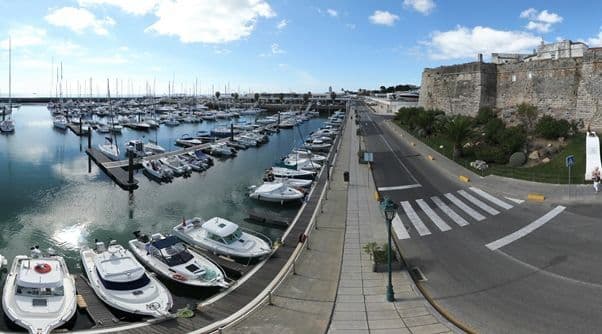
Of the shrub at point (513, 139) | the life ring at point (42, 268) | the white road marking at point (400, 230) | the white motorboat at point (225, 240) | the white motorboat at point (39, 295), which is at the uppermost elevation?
the shrub at point (513, 139)

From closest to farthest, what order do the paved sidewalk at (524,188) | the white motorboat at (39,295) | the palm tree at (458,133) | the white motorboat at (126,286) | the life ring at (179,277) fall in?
the white motorboat at (39,295) < the white motorboat at (126,286) < the life ring at (179,277) < the paved sidewalk at (524,188) < the palm tree at (458,133)

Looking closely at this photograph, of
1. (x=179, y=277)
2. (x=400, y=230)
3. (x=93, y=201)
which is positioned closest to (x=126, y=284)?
(x=179, y=277)

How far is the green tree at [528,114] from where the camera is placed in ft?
145

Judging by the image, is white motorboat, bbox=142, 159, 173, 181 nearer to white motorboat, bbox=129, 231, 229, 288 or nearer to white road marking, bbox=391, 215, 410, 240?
white motorboat, bbox=129, 231, 229, 288

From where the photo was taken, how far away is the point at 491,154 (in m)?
40.6

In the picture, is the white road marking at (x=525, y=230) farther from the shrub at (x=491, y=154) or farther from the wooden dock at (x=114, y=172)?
the wooden dock at (x=114, y=172)

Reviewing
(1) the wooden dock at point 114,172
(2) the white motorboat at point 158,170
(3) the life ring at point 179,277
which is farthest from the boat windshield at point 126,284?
(2) the white motorboat at point 158,170

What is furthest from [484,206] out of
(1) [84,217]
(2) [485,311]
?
(1) [84,217]

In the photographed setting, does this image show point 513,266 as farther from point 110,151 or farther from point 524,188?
point 110,151

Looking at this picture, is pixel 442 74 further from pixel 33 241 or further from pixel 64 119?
pixel 64 119

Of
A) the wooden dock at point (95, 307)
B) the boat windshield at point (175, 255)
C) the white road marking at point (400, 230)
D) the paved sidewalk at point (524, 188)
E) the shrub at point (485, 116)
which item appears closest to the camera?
the wooden dock at point (95, 307)

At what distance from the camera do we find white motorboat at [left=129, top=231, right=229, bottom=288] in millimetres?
21188

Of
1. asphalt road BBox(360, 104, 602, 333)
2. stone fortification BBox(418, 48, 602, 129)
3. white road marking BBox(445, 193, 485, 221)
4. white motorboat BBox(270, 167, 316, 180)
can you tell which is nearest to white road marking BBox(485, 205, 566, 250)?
asphalt road BBox(360, 104, 602, 333)

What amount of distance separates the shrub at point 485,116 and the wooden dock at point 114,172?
39778 millimetres
